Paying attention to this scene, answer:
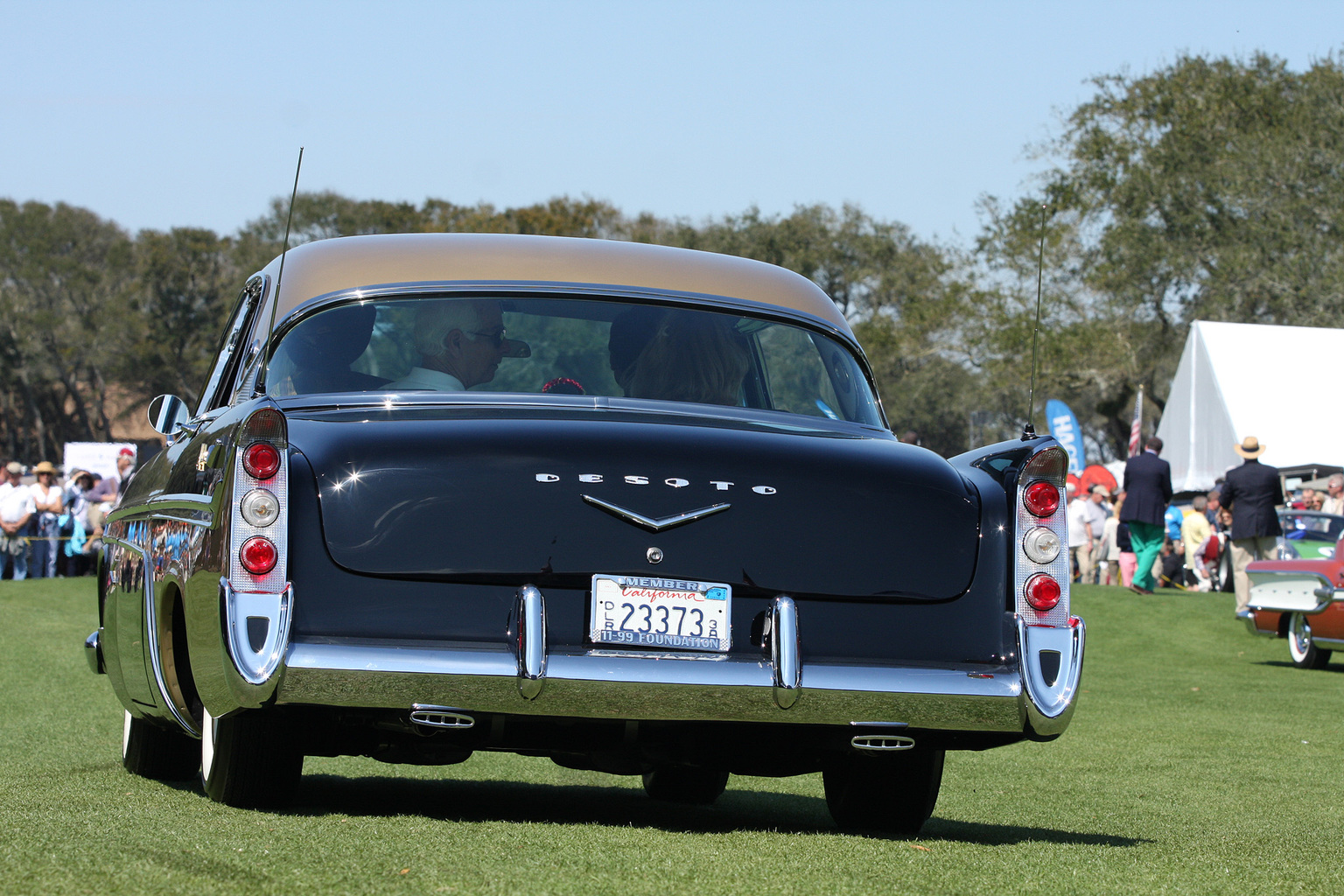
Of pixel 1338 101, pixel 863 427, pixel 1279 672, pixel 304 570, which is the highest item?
pixel 1338 101

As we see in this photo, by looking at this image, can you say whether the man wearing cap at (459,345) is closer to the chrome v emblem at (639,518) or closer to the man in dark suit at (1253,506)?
the chrome v emblem at (639,518)

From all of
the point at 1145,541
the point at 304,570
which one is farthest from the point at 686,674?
the point at 1145,541

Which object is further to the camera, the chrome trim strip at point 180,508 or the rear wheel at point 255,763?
the rear wheel at point 255,763

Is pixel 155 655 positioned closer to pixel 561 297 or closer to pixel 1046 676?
pixel 561 297

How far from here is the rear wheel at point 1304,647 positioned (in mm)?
15977

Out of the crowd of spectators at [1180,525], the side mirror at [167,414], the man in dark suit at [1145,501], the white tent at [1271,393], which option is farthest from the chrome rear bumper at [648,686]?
the white tent at [1271,393]

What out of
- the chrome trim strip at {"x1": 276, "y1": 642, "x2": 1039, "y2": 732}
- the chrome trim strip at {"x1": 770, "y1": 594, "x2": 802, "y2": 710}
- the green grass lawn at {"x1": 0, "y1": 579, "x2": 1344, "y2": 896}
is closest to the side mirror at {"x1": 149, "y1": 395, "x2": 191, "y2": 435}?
the green grass lawn at {"x1": 0, "y1": 579, "x2": 1344, "y2": 896}

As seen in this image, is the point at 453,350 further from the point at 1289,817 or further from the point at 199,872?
the point at 1289,817

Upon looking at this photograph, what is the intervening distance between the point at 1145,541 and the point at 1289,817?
1502cm

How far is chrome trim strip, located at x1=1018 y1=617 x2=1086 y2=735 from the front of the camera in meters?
4.55

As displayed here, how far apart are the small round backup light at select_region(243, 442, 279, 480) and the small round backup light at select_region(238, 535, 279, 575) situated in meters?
0.17

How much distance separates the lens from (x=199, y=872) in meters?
3.68

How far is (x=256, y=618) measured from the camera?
4.19 metres

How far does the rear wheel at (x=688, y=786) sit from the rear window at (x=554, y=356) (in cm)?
172
